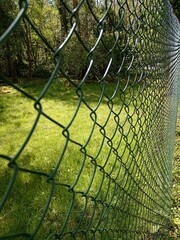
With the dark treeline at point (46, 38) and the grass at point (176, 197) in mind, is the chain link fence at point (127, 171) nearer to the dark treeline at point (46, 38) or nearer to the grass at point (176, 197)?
the grass at point (176, 197)

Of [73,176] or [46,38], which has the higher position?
[46,38]

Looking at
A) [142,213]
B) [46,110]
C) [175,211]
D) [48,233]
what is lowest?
[48,233]

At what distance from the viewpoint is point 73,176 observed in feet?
8.84

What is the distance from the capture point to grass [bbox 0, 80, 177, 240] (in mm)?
1091

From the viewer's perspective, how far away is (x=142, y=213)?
1731 mm

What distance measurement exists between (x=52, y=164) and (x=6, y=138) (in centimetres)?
137

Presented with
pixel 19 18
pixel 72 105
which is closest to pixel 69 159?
pixel 19 18

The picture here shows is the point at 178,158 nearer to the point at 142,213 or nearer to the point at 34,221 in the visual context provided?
the point at 142,213

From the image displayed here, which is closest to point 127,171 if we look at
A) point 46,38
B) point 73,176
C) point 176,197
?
point 176,197

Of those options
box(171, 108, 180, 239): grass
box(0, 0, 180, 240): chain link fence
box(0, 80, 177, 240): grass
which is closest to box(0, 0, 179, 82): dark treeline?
box(0, 80, 177, 240): grass

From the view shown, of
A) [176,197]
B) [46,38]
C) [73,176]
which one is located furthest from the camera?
[46,38]

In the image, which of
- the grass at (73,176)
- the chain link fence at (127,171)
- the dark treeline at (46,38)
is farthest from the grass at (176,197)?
the dark treeline at (46,38)

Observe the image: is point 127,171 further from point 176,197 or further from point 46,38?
point 46,38

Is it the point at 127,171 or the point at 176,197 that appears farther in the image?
the point at 176,197
